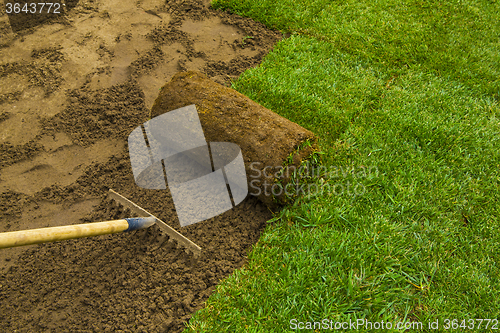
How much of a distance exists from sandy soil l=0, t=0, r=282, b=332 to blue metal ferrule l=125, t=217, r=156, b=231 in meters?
0.10

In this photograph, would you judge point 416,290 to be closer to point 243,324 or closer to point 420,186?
point 420,186

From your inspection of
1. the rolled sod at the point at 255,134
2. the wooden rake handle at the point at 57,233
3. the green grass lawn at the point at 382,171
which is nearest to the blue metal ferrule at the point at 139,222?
the wooden rake handle at the point at 57,233

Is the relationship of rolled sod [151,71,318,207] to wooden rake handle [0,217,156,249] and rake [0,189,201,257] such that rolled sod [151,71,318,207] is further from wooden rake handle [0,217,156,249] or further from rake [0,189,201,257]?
wooden rake handle [0,217,156,249]

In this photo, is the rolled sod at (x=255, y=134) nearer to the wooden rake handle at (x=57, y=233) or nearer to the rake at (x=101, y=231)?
the rake at (x=101, y=231)

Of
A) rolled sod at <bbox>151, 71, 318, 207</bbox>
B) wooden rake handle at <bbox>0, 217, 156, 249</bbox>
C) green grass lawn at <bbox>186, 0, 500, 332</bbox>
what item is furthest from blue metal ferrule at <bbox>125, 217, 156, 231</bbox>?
rolled sod at <bbox>151, 71, 318, 207</bbox>

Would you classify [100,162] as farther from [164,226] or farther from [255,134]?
[255,134]

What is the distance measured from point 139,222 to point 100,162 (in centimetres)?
109

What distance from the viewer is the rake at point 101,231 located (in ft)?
5.35

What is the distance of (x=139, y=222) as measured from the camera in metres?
2.42

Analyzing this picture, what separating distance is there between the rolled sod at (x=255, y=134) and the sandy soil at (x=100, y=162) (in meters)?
0.31

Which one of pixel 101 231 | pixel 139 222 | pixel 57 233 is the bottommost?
pixel 139 222

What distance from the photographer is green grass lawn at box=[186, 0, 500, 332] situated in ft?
7.33

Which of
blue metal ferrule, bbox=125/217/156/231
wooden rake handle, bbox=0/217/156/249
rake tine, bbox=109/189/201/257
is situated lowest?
rake tine, bbox=109/189/201/257

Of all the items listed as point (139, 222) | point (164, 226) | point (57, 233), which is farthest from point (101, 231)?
point (164, 226)
